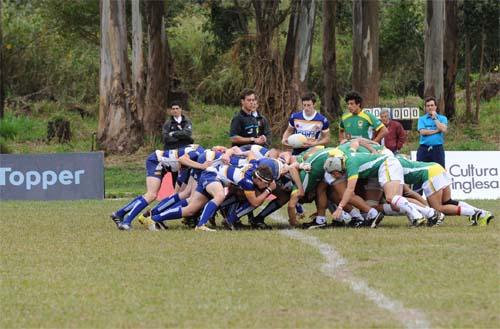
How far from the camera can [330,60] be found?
43531 millimetres

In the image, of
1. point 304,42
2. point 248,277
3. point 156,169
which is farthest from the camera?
point 304,42

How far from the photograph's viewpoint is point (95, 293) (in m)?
11.4

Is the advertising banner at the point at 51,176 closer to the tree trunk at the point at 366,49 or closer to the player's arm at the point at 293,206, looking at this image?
the player's arm at the point at 293,206

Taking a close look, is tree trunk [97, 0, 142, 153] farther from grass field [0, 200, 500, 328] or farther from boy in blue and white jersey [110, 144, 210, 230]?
grass field [0, 200, 500, 328]

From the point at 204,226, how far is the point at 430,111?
20.1ft

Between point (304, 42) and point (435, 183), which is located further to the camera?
point (304, 42)

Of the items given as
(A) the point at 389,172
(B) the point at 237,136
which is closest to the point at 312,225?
(A) the point at 389,172

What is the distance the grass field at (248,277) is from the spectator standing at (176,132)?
2.25 m

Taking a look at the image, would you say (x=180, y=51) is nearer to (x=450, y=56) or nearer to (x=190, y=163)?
(x=450, y=56)

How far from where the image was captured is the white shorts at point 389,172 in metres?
17.7

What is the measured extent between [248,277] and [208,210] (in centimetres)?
535

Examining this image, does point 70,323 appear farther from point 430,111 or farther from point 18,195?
point 18,195

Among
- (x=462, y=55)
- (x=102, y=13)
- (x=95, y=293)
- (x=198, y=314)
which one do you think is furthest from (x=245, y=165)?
(x=462, y=55)

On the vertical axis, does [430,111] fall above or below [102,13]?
below
